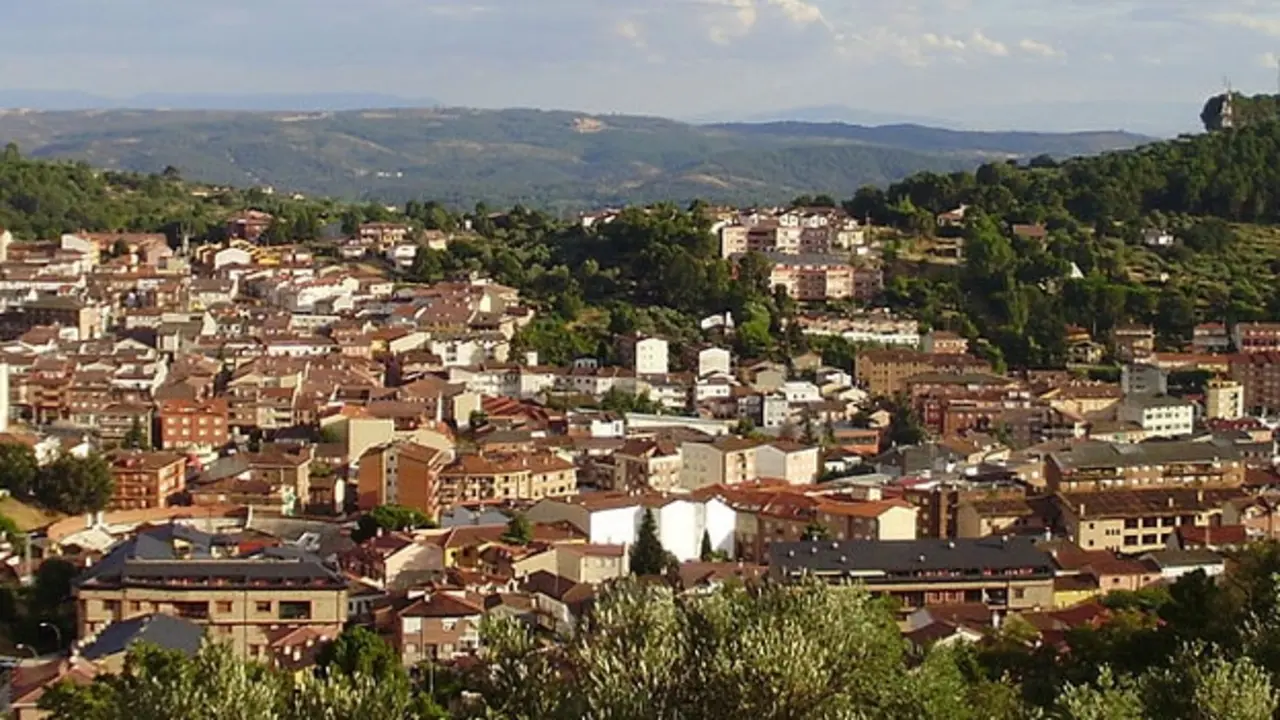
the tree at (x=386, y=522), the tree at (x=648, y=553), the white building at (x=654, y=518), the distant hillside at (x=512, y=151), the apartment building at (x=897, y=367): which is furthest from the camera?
the distant hillside at (x=512, y=151)

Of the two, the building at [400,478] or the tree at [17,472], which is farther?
the building at [400,478]

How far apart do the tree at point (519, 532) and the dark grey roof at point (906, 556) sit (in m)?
2.57

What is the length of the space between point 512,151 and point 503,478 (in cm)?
12376

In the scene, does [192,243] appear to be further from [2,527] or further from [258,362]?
[2,527]

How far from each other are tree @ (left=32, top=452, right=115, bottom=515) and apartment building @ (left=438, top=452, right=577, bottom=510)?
12.9 feet

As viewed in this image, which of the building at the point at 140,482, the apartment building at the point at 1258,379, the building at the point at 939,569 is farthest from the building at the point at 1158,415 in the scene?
the building at the point at 140,482

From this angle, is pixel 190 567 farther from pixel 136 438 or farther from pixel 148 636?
pixel 136 438

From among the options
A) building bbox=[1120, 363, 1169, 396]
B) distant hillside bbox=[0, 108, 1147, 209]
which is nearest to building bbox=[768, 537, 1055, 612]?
building bbox=[1120, 363, 1169, 396]

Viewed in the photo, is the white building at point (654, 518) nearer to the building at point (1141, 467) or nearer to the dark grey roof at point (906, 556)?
the dark grey roof at point (906, 556)

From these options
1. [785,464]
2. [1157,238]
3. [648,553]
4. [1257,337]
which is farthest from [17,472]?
[1157,238]

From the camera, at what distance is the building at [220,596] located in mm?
16234

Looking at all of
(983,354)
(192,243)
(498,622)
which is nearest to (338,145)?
(192,243)

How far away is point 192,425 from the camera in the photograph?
2556 cm

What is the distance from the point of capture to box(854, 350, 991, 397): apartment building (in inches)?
1219
